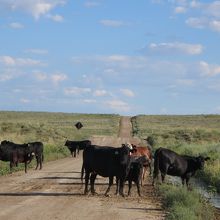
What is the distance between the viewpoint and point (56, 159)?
43.2 m

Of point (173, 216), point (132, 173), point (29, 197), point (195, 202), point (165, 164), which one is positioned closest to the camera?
point (173, 216)

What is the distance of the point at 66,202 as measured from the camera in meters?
18.5

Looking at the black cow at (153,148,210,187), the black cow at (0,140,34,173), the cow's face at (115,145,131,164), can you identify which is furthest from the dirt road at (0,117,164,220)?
the black cow at (0,140,34,173)

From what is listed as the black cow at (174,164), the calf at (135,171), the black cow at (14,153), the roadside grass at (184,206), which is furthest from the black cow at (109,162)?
the black cow at (14,153)

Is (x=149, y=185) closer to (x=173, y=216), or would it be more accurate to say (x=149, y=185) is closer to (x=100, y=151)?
(x=100, y=151)

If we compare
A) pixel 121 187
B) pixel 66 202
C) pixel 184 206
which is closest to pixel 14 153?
pixel 121 187

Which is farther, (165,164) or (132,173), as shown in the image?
(165,164)

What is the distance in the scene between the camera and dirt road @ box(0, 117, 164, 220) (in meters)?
15.9

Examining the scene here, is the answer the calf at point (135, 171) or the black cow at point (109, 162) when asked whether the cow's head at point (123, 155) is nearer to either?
the black cow at point (109, 162)

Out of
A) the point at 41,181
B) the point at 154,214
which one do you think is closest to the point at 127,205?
the point at 154,214

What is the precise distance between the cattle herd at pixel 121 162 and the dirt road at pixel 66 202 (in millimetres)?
675

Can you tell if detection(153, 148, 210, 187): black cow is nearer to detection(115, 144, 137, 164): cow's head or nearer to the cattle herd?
the cattle herd

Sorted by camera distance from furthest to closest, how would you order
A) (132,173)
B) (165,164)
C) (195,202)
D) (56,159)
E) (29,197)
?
(56,159), (165,164), (132,173), (29,197), (195,202)

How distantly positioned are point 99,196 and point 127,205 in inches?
88.7
